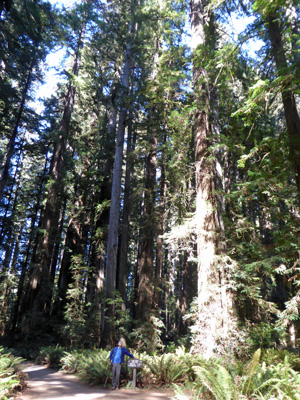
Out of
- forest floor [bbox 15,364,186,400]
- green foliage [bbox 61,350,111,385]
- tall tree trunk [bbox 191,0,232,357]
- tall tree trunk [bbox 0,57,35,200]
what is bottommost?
forest floor [bbox 15,364,186,400]

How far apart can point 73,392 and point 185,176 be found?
7339 millimetres

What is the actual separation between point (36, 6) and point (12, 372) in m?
17.3

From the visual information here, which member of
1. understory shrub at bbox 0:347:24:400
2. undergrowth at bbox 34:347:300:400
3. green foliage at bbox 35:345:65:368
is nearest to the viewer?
undergrowth at bbox 34:347:300:400

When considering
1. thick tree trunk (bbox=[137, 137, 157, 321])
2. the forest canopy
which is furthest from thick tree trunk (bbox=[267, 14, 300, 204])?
thick tree trunk (bbox=[137, 137, 157, 321])

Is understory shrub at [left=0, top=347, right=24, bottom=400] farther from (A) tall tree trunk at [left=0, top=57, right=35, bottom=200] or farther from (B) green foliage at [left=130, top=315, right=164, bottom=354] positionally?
(A) tall tree trunk at [left=0, top=57, right=35, bottom=200]

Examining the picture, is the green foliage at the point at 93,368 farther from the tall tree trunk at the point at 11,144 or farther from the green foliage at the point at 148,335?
the tall tree trunk at the point at 11,144

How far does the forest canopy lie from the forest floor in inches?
66.4

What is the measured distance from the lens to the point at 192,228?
8070mm

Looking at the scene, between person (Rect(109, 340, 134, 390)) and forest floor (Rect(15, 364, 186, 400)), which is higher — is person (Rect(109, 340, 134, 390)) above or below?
above

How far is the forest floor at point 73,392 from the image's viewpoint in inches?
236

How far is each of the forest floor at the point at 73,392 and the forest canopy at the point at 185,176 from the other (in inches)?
66.4

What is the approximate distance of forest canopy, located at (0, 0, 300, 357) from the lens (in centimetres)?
708

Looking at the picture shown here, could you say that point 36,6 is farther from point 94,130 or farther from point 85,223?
point 85,223

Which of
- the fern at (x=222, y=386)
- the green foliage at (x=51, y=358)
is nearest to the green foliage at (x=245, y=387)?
the fern at (x=222, y=386)
